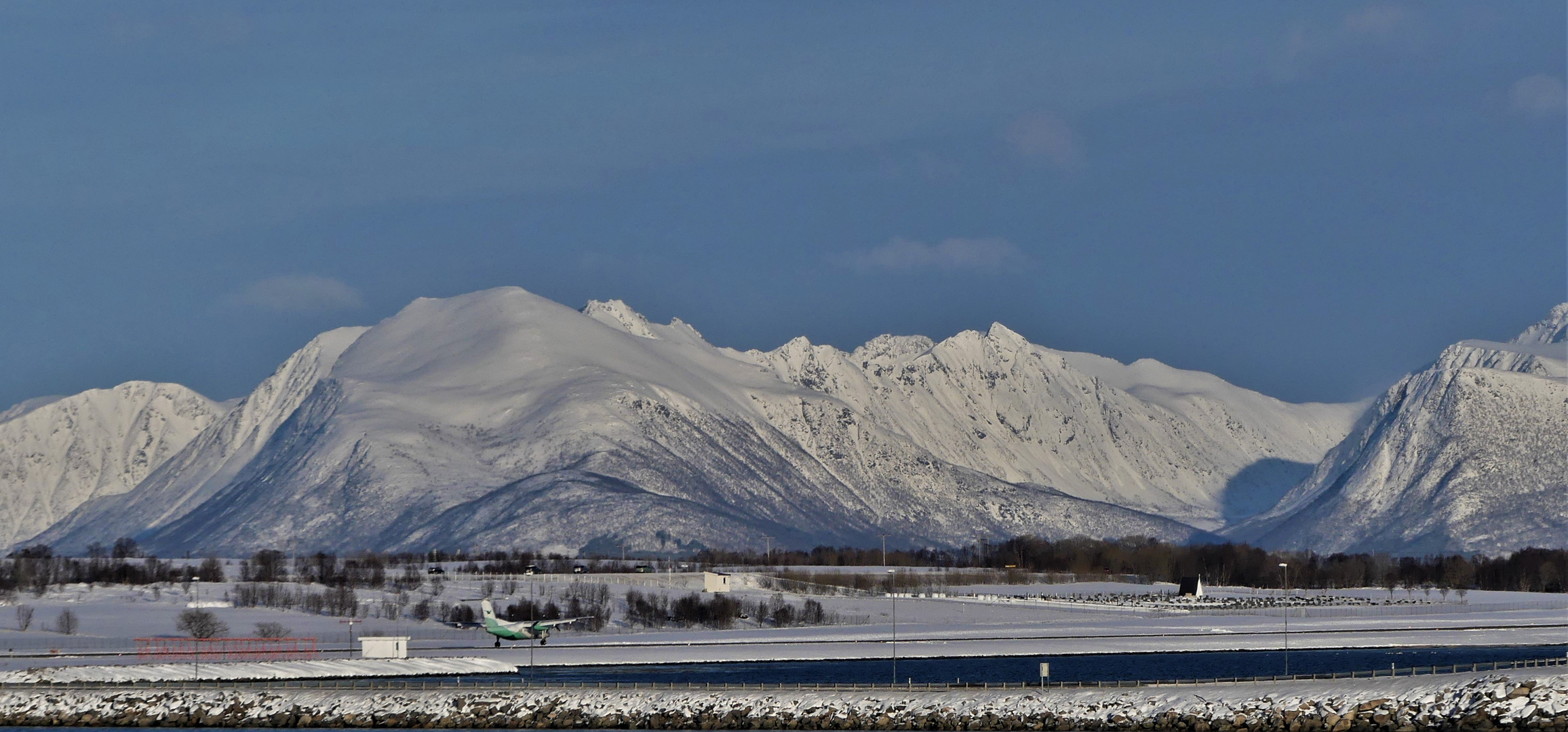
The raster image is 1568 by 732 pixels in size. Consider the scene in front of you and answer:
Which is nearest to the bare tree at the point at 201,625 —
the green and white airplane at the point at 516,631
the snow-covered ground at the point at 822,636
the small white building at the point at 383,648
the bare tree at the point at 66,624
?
the snow-covered ground at the point at 822,636

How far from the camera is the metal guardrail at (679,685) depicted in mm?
102000

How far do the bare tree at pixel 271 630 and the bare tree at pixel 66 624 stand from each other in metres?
15.4

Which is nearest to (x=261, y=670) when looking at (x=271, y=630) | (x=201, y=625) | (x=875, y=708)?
(x=875, y=708)

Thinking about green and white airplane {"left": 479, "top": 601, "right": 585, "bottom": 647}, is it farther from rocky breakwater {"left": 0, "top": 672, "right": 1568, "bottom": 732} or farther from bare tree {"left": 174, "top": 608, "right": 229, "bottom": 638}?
rocky breakwater {"left": 0, "top": 672, "right": 1568, "bottom": 732}

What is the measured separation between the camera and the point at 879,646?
148 metres

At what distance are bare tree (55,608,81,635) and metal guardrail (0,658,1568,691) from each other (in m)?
57.5

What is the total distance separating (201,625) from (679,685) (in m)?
74.8

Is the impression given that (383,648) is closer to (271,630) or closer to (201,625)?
(271,630)

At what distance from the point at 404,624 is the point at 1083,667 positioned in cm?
8071

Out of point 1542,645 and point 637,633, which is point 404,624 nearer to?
point 637,633

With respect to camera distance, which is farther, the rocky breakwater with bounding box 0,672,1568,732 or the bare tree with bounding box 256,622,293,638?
the bare tree with bounding box 256,622,293,638

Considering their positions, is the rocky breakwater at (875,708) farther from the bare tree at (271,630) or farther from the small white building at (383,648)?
the bare tree at (271,630)

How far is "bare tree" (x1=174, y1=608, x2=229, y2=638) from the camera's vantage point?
17025 centimetres

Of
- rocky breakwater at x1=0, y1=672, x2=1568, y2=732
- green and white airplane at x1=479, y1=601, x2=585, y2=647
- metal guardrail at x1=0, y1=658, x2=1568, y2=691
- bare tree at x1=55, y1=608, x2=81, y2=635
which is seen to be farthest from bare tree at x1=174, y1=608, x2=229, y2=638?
rocky breakwater at x1=0, y1=672, x2=1568, y2=732
